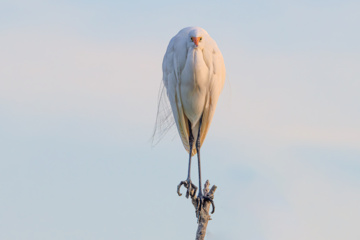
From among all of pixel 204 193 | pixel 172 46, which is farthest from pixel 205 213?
pixel 172 46

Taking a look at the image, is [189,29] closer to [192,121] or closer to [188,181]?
[192,121]

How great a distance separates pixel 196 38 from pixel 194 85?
2.09ft

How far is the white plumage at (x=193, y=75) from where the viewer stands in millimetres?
9008

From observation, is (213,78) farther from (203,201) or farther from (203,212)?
(203,212)

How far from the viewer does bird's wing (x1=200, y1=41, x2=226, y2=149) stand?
9.15 m

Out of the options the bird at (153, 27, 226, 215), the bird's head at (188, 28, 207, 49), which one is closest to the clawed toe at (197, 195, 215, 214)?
the bird at (153, 27, 226, 215)

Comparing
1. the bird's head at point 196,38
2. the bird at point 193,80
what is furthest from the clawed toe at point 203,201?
the bird's head at point 196,38

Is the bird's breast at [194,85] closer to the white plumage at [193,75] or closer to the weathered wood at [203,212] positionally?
the white plumage at [193,75]

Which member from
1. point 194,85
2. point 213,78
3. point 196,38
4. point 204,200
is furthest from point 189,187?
point 196,38

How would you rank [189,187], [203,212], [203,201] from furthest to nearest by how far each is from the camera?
[189,187] < [203,201] < [203,212]

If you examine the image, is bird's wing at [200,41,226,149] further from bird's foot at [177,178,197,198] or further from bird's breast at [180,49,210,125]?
bird's foot at [177,178,197,198]

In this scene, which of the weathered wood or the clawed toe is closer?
the weathered wood

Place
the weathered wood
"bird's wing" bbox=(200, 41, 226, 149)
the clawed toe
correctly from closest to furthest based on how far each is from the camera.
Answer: the weathered wood, the clawed toe, "bird's wing" bbox=(200, 41, 226, 149)

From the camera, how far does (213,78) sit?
9.23 m
